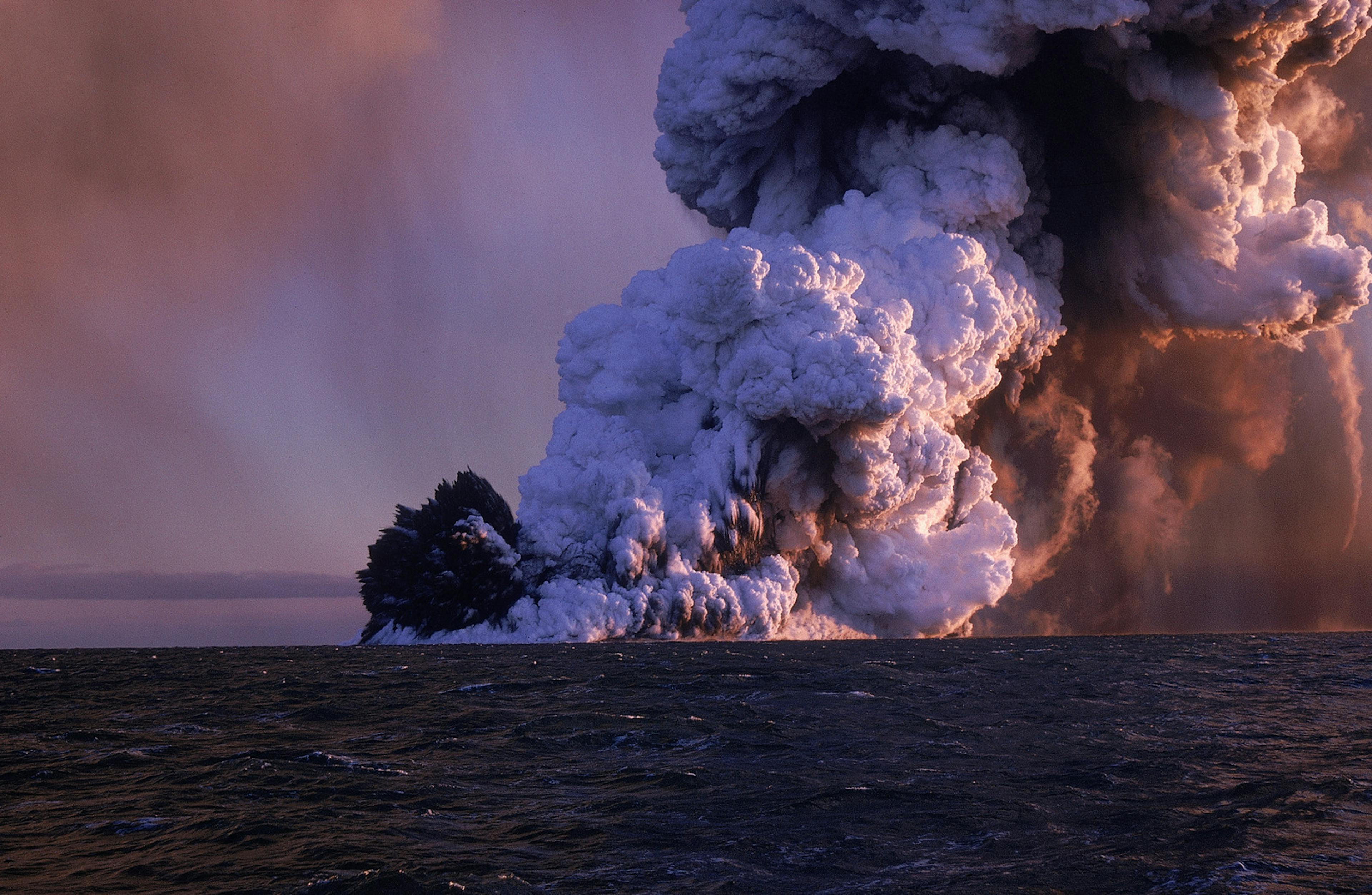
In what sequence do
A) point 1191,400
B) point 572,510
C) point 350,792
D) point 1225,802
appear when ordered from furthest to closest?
1. point 1191,400
2. point 572,510
3. point 350,792
4. point 1225,802

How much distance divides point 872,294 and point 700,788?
53944 millimetres

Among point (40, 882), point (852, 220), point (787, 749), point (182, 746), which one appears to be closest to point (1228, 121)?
point (852, 220)

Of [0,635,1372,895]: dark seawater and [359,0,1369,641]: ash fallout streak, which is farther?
[359,0,1369,641]: ash fallout streak

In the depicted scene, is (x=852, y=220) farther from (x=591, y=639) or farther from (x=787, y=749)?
(x=787, y=749)

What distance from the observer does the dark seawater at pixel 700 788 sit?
8961mm

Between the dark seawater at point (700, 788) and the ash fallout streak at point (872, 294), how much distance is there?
35.8 metres

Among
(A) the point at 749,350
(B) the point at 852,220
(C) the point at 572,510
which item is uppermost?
(B) the point at 852,220

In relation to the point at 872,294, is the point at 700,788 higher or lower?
lower

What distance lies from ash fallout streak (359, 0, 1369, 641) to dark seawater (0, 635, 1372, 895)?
3578 cm

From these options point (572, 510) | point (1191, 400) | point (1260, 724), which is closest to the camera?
point (1260, 724)

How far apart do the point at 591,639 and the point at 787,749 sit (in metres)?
44.8

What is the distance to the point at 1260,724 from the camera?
17297mm

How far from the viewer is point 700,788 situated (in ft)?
40.6

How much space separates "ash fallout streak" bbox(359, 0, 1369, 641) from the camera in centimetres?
5934
